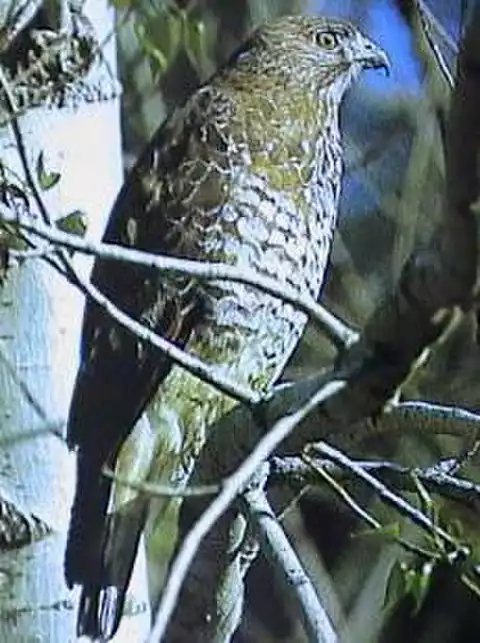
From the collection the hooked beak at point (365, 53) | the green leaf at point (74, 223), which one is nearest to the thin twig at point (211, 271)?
the green leaf at point (74, 223)

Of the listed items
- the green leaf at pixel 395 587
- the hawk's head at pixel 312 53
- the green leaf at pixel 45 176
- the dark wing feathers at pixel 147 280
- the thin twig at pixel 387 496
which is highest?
the hawk's head at pixel 312 53

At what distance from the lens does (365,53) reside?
2.70 feet

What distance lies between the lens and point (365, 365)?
605mm

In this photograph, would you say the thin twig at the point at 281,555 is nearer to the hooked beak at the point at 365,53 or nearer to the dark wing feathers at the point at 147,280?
the dark wing feathers at the point at 147,280

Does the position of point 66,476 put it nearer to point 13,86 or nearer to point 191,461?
point 191,461

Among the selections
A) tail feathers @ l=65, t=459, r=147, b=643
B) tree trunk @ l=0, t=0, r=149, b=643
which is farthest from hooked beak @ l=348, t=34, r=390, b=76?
tail feathers @ l=65, t=459, r=147, b=643

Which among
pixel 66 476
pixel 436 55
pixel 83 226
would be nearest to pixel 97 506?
pixel 66 476

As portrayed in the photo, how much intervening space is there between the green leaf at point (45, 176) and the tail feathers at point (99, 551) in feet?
0.40

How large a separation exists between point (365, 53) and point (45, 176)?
16 centimetres

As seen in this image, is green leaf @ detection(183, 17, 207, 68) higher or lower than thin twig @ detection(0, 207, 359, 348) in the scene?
higher

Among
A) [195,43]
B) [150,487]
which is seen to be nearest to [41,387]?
[150,487]

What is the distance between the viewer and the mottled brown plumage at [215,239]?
2.59 feet

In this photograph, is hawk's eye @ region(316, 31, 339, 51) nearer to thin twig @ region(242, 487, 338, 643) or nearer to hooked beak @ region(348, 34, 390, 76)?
hooked beak @ region(348, 34, 390, 76)

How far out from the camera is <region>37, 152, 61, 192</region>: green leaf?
0.78m
